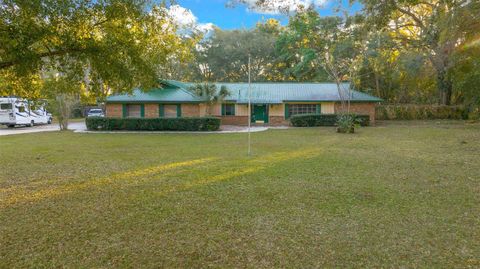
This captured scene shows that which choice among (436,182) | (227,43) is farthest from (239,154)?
(227,43)

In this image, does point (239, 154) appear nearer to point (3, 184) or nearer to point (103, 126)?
point (3, 184)

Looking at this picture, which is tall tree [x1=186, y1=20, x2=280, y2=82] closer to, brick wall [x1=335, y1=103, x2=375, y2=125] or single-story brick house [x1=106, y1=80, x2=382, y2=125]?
single-story brick house [x1=106, y1=80, x2=382, y2=125]

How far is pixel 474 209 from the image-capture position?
539cm

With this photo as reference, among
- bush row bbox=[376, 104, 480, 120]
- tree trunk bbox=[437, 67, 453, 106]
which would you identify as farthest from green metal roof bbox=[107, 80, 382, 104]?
tree trunk bbox=[437, 67, 453, 106]

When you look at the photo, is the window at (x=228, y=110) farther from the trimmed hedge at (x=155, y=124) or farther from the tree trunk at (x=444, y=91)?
the tree trunk at (x=444, y=91)

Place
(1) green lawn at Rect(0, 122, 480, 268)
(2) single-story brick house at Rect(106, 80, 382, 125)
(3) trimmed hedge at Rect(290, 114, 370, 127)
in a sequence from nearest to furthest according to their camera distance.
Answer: (1) green lawn at Rect(0, 122, 480, 268) < (3) trimmed hedge at Rect(290, 114, 370, 127) < (2) single-story brick house at Rect(106, 80, 382, 125)

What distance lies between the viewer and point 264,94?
1188 inches

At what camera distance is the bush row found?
32000 millimetres

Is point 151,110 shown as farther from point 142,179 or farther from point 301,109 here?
point 142,179

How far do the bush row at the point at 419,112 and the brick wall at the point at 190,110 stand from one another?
17.6 metres

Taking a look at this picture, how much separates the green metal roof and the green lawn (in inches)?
680

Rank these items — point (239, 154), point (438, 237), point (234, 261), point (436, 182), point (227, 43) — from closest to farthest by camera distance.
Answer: point (234, 261) → point (438, 237) → point (436, 182) → point (239, 154) → point (227, 43)

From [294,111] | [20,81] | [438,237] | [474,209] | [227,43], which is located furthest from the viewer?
[227,43]

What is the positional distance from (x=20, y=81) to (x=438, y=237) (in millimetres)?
7158
